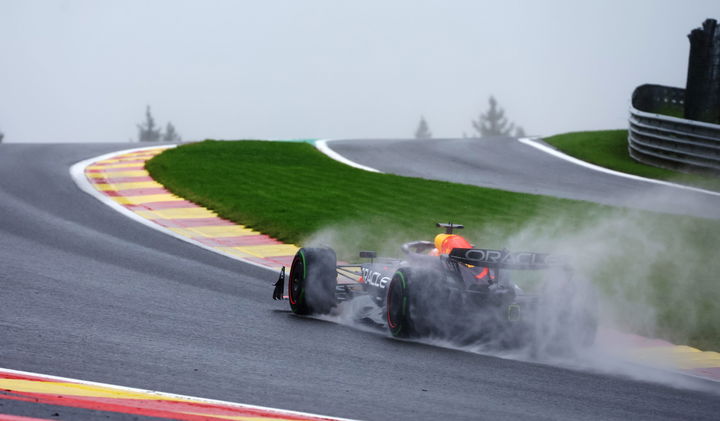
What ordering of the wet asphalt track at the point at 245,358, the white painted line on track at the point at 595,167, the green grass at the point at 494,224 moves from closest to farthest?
the wet asphalt track at the point at 245,358 < the green grass at the point at 494,224 < the white painted line on track at the point at 595,167

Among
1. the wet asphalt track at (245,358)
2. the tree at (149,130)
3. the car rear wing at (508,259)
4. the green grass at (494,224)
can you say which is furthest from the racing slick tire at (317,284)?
the tree at (149,130)

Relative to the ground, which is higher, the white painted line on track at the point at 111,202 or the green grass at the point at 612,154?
the green grass at the point at 612,154

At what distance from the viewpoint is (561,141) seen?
32219 mm

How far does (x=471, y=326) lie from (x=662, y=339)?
2493 millimetres

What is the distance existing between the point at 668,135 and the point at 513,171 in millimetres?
4793

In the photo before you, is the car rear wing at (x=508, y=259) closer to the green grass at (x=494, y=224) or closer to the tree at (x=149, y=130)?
the green grass at (x=494, y=224)

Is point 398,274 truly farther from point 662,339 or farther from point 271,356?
point 662,339

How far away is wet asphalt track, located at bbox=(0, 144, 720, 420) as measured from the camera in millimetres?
5953

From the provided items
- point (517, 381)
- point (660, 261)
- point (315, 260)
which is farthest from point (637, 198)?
point (517, 381)

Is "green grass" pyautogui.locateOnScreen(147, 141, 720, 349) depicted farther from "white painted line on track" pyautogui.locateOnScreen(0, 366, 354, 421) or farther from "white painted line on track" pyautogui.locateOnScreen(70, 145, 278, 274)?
"white painted line on track" pyautogui.locateOnScreen(0, 366, 354, 421)

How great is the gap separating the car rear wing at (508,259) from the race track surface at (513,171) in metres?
10.8

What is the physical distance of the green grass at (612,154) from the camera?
2404cm

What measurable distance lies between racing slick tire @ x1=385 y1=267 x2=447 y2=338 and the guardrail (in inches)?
696

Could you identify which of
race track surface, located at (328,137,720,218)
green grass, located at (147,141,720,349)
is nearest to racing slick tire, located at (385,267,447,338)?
green grass, located at (147,141,720,349)
